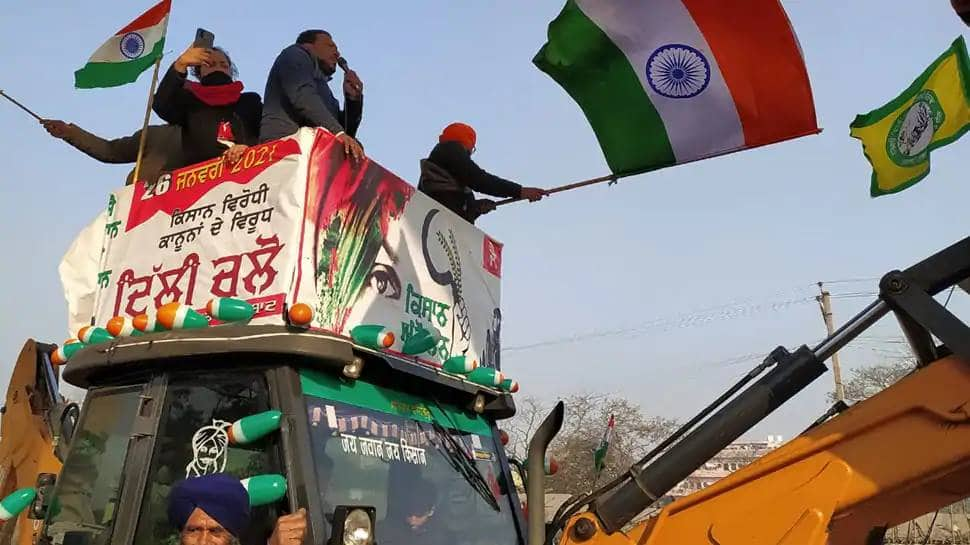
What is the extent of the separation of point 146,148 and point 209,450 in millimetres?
2394

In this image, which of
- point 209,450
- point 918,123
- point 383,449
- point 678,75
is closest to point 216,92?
point 209,450

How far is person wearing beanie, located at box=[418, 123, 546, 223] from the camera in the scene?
4820 millimetres

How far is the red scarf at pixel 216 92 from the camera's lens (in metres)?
4.39

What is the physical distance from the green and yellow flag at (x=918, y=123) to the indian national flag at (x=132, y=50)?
17.6 ft

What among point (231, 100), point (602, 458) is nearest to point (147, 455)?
point (602, 458)

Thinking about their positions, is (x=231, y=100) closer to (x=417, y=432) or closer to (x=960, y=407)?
(x=417, y=432)

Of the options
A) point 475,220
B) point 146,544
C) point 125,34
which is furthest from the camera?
point 125,34

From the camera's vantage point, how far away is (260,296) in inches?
131

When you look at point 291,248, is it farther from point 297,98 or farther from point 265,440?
point 297,98

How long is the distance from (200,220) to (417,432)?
1.34m

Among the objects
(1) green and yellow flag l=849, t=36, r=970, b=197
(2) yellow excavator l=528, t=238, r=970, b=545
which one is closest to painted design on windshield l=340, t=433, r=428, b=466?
(2) yellow excavator l=528, t=238, r=970, b=545

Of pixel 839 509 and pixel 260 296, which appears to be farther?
pixel 260 296

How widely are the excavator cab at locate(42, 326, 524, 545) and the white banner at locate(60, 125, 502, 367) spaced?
196 millimetres

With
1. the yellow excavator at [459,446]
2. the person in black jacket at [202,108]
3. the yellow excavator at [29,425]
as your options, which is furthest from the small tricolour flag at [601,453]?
the yellow excavator at [29,425]
